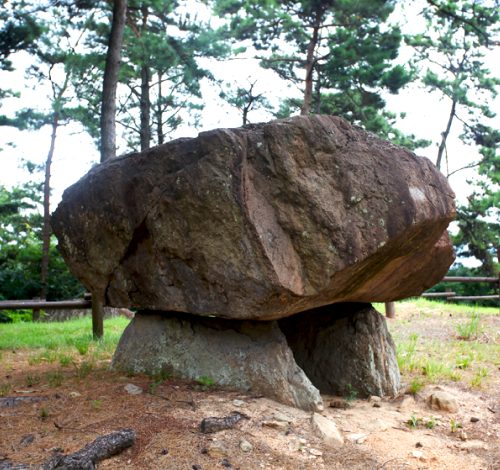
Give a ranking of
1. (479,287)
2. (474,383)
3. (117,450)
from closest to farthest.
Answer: (117,450)
(474,383)
(479,287)

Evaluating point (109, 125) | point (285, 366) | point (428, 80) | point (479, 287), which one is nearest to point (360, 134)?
point (285, 366)

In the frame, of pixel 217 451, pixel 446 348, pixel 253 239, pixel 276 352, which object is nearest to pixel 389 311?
pixel 446 348

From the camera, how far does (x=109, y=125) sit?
6.88 metres

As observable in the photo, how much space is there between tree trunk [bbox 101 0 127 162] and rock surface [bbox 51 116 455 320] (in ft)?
12.6

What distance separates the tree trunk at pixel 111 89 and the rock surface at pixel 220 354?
385 centimetres

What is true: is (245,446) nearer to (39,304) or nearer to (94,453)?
(94,453)

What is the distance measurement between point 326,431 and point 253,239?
4.09 feet

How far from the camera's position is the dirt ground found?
2.30m

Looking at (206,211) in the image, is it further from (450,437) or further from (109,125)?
(109,125)

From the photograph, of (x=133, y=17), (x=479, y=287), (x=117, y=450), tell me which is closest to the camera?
(x=117, y=450)

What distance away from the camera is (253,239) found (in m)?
2.80

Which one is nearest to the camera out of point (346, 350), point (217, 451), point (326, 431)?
point (217, 451)

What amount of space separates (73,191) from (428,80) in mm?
15265

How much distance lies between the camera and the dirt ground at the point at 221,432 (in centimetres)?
230
